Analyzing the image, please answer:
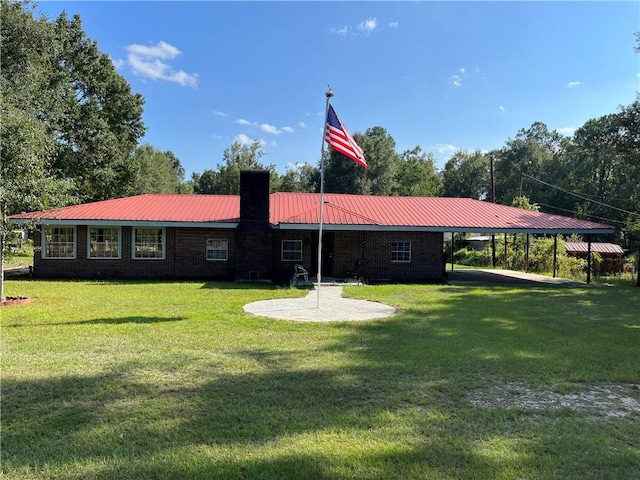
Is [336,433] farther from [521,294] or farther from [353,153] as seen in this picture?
[521,294]

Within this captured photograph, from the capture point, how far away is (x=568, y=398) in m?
4.96

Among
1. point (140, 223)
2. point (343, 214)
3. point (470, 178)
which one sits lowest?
point (140, 223)

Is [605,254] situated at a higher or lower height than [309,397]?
higher

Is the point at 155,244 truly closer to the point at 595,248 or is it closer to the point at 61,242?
the point at 61,242

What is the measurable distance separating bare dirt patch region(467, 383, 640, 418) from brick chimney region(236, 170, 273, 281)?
42.9 feet

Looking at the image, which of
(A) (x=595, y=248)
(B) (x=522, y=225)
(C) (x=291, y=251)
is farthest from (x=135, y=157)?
(A) (x=595, y=248)

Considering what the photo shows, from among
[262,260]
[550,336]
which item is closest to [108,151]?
[262,260]

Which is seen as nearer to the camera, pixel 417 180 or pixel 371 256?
pixel 371 256

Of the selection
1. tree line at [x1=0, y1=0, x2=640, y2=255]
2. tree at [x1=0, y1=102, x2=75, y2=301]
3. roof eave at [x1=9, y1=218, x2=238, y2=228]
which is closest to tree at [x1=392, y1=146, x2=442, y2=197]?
tree line at [x1=0, y1=0, x2=640, y2=255]

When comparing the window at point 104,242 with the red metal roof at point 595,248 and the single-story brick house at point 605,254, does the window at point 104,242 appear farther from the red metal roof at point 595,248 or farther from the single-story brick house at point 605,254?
the red metal roof at point 595,248

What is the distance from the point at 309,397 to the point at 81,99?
1212 inches

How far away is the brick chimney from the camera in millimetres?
17609

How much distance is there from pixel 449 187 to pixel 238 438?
61061 millimetres

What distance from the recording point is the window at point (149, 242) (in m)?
18.7
